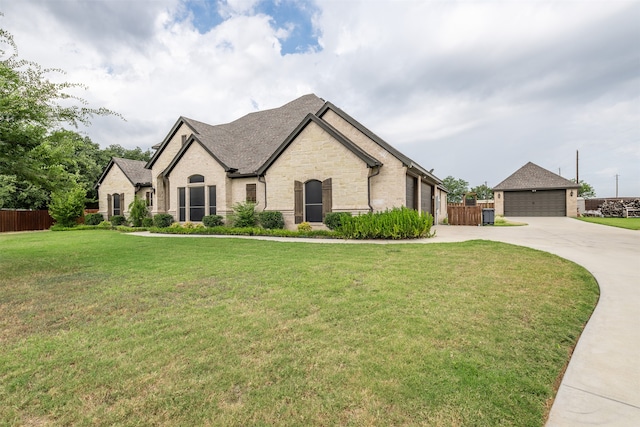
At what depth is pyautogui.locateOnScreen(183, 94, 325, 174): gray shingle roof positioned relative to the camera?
61.9 ft

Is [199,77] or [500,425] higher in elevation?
[199,77]

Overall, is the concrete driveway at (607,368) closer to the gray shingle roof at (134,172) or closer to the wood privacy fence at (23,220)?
the gray shingle roof at (134,172)

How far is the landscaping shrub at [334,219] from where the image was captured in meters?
13.9

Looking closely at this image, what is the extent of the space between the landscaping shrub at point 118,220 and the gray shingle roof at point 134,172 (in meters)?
2.92

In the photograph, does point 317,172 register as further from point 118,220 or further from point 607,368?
point 118,220

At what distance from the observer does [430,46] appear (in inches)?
496

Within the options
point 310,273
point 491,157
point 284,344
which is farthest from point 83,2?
point 491,157

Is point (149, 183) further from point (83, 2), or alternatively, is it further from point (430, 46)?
point (430, 46)

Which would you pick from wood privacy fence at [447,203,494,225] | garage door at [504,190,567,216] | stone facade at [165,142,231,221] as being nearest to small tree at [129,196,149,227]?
stone facade at [165,142,231,221]

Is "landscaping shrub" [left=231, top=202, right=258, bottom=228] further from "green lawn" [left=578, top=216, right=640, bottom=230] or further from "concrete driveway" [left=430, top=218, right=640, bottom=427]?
"green lawn" [left=578, top=216, right=640, bottom=230]

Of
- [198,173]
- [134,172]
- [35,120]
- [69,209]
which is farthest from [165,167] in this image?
[35,120]

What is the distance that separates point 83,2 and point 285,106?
49.6ft

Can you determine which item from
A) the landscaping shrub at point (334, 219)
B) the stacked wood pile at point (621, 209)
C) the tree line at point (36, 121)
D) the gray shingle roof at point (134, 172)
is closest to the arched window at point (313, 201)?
the landscaping shrub at point (334, 219)

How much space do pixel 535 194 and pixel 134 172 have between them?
37.8 metres
